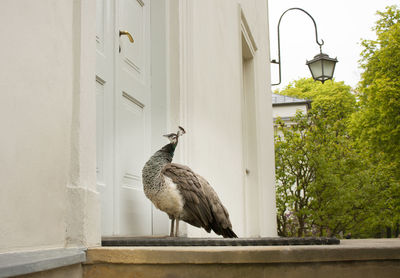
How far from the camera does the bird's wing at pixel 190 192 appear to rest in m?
2.87

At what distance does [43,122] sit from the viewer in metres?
2.01

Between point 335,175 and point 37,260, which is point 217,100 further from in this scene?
point 335,175

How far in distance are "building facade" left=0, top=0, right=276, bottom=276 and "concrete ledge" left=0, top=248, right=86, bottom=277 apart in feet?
0.23

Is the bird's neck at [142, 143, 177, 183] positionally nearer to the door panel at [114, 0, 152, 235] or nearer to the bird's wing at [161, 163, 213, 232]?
the bird's wing at [161, 163, 213, 232]

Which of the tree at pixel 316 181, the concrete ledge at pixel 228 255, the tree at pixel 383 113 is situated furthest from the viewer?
the tree at pixel 383 113

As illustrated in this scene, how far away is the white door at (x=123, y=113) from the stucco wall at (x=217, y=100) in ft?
1.06

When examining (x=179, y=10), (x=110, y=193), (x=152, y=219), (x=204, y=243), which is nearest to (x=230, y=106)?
(x=179, y=10)

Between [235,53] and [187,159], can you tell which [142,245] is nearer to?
[187,159]

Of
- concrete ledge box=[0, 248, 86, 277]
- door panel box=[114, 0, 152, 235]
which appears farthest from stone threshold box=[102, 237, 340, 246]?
door panel box=[114, 0, 152, 235]

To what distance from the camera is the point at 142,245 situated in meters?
2.31

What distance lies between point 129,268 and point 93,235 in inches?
10.5

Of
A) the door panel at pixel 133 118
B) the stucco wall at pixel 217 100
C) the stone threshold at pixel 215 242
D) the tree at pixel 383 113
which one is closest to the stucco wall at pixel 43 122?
the stone threshold at pixel 215 242

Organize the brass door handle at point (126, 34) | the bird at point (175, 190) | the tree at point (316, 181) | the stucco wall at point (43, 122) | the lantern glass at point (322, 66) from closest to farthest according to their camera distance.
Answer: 1. the stucco wall at point (43, 122)
2. the bird at point (175, 190)
3. the brass door handle at point (126, 34)
4. the lantern glass at point (322, 66)
5. the tree at point (316, 181)

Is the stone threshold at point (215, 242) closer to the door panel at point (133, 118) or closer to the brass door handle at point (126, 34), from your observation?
the door panel at point (133, 118)
